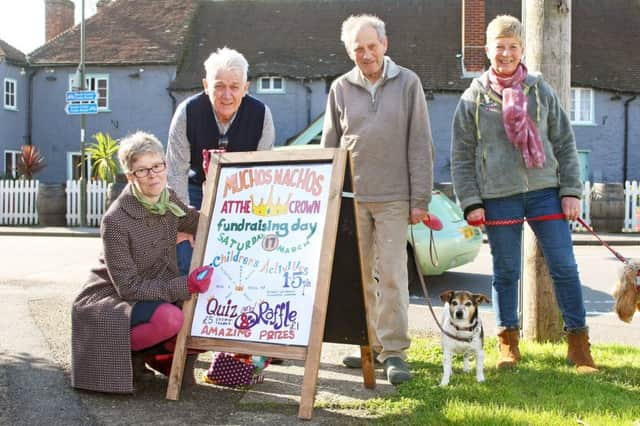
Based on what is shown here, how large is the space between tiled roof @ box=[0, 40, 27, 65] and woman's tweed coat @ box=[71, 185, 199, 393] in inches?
1080

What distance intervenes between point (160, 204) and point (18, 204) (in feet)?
66.3

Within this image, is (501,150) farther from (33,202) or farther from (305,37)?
(305,37)

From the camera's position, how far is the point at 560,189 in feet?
16.3

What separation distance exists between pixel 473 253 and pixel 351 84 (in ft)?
17.2

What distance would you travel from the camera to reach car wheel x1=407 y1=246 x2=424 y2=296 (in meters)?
9.45

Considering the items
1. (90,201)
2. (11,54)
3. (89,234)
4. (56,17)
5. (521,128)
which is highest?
(56,17)

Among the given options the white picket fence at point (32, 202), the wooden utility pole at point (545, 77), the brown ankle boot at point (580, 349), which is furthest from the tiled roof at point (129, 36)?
the brown ankle boot at point (580, 349)

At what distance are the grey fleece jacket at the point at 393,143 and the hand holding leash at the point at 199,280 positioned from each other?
118 centimetres

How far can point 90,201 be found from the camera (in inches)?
886

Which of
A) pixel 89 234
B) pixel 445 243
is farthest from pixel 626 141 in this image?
pixel 445 243

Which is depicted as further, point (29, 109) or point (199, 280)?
point (29, 109)

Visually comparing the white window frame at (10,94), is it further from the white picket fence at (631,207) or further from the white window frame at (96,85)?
the white picket fence at (631,207)

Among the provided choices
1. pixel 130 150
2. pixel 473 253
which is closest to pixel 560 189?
pixel 130 150

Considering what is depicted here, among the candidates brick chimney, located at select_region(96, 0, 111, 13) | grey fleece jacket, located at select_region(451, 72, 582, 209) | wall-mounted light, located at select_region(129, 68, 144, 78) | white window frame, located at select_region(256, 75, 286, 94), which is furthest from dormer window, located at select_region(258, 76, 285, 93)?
grey fleece jacket, located at select_region(451, 72, 582, 209)
